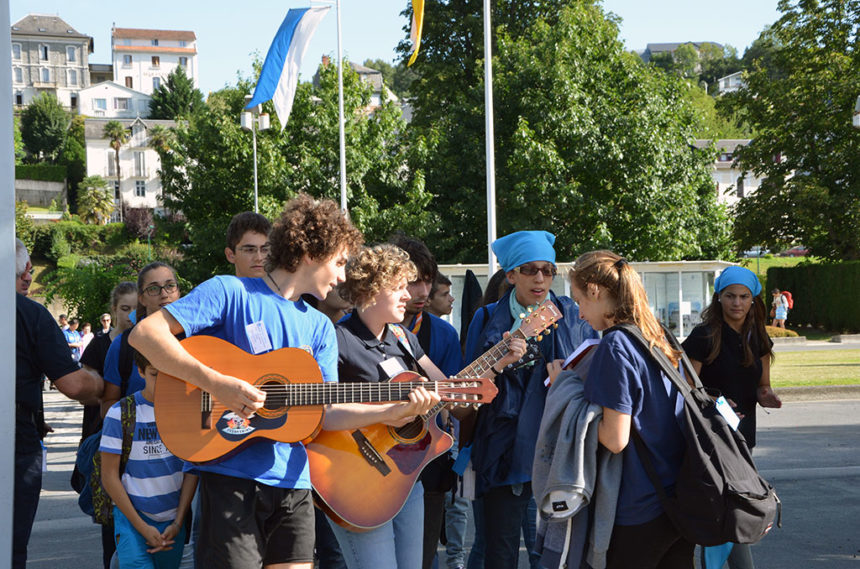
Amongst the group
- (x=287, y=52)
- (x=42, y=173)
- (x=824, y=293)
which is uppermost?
(x=42, y=173)

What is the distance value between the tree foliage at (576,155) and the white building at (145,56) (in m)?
118

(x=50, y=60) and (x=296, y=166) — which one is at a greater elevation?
(x=50, y=60)

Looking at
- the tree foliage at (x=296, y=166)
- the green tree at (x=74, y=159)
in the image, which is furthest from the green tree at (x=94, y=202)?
the tree foliage at (x=296, y=166)

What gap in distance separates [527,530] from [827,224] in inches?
1391

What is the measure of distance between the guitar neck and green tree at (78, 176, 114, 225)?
9159 cm

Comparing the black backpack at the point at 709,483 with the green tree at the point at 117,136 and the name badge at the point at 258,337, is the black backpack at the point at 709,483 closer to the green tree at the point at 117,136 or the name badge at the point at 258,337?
the name badge at the point at 258,337

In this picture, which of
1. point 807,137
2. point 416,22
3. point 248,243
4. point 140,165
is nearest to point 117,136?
point 140,165

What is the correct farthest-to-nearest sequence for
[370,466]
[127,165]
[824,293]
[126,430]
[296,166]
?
[127,165] < [824,293] < [296,166] < [126,430] < [370,466]

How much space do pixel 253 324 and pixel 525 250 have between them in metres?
→ 1.78

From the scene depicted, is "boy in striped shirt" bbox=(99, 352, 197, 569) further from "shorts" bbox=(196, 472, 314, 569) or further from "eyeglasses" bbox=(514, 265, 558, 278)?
"eyeglasses" bbox=(514, 265, 558, 278)

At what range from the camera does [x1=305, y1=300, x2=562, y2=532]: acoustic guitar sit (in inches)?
146

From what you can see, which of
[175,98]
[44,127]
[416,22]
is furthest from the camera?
[175,98]

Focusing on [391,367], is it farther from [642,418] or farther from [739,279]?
[739,279]

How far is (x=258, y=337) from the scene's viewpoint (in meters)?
3.20
